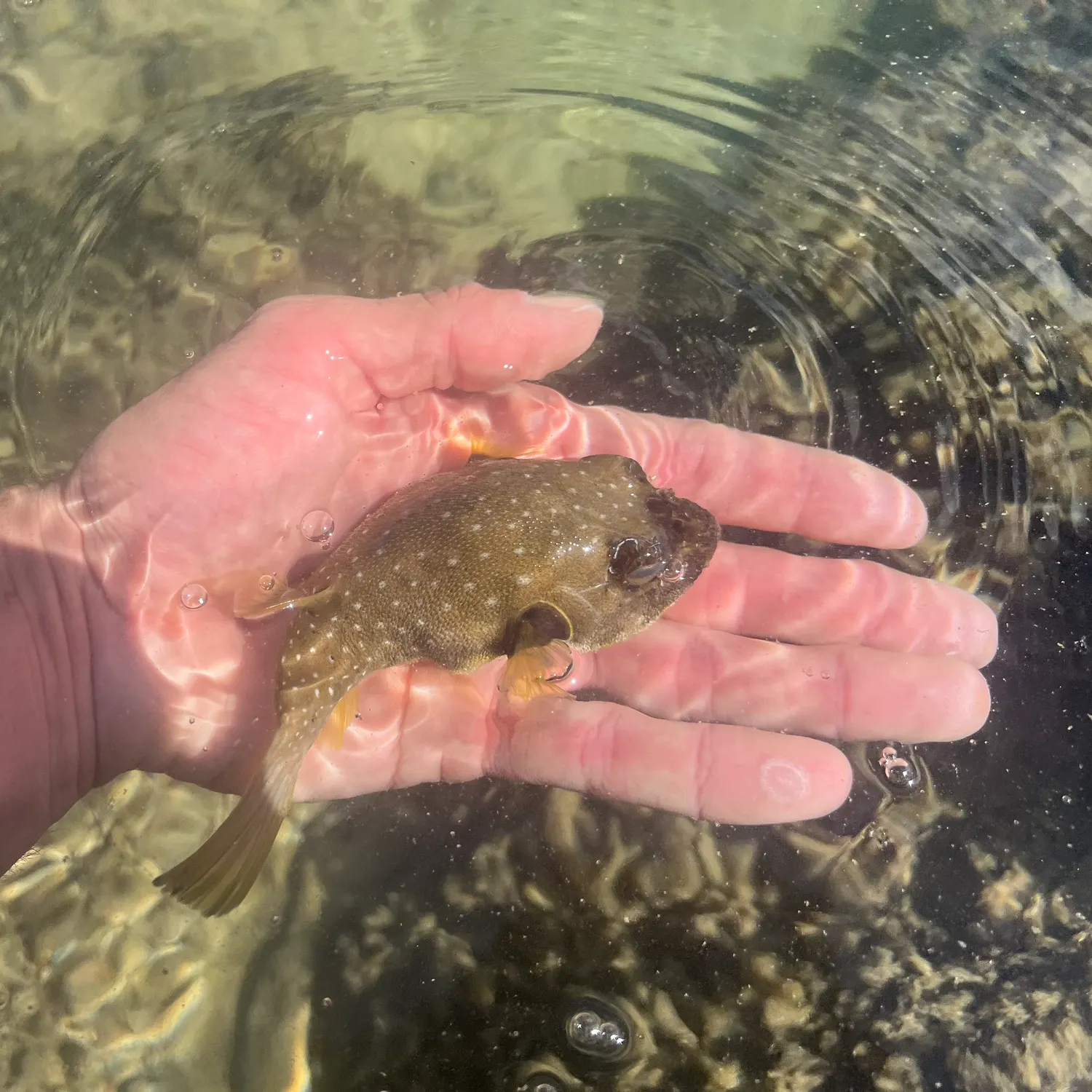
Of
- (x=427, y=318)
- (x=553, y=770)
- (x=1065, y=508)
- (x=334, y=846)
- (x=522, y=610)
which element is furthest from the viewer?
(x=1065, y=508)

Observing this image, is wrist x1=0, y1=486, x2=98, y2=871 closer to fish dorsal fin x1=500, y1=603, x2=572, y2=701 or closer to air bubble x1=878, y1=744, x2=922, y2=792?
fish dorsal fin x1=500, y1=603, x2=572, y2=701

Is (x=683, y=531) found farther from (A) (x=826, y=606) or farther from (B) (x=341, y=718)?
(B) (x=341, y=718)

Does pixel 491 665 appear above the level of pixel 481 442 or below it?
below

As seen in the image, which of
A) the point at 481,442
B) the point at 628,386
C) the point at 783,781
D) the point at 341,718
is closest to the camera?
the point at 341,718

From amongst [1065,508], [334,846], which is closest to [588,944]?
[334,846]

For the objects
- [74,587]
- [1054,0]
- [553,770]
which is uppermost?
[1054,0]

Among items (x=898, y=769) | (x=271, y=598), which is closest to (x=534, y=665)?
(x=271, y=598)

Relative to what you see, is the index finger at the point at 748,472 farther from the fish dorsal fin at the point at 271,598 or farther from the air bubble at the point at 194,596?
the air bubble at the point at 194,596

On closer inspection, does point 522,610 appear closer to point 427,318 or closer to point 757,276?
point 427,318
